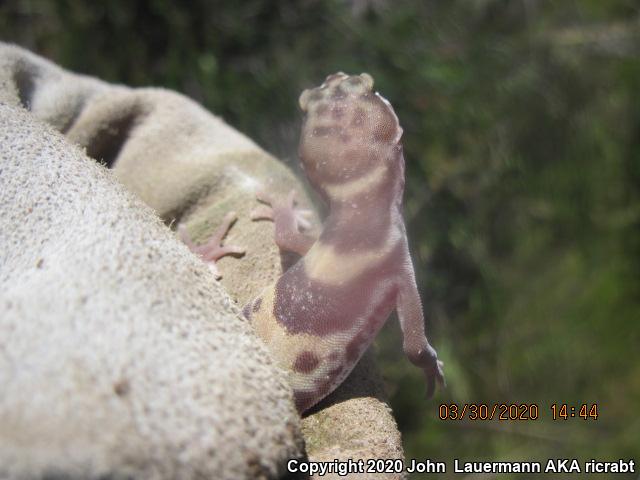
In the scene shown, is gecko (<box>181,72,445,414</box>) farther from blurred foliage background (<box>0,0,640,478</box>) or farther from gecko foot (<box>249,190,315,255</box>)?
blurred foliage background (<box>0,0,640,478</box>)

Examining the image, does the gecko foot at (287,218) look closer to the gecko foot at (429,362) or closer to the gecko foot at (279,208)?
the gecko foot at (279,208)

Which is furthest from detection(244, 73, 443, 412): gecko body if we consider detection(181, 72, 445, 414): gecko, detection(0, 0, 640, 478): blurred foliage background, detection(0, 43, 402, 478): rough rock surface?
detection(0, 0, 640, 478): blurred foliage background

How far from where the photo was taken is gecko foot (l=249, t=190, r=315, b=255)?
1169 mm

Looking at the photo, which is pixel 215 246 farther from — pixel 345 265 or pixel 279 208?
pixel 345 265

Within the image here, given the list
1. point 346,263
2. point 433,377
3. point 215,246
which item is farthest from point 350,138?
point 433,377

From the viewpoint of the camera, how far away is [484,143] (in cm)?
227

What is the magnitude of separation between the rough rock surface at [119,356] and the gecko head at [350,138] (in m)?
0.35

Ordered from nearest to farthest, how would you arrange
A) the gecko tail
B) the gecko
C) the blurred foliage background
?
the gecko → the gecko tail → the blurred foliage background

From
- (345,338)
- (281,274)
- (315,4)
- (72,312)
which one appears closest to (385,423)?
(345,338)

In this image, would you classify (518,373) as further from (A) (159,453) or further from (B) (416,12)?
(A) (159,453)

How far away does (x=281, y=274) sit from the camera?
117 cm

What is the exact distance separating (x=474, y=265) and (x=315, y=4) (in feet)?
4.29

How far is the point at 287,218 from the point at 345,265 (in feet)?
0.81

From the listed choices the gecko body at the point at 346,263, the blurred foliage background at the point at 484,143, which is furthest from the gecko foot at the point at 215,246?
the blurred foliage background at the point at 484,143
